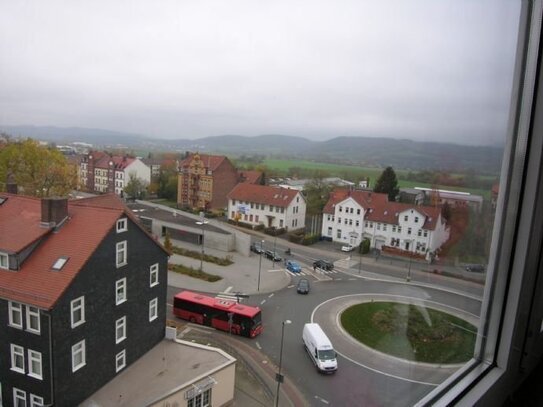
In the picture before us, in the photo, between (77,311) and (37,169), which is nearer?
(37,169)

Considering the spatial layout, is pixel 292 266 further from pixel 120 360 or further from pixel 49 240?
pixel 49 240

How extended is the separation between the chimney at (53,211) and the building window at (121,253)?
0.22 m

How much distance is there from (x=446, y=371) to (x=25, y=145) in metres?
1.43

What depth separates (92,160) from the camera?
48.7 inches

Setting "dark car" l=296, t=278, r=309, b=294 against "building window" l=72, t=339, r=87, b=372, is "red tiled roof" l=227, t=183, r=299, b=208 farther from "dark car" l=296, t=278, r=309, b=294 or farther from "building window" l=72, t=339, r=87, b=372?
"building window" l=72, t=339, r=87, b=372

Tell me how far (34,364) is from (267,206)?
1.37m

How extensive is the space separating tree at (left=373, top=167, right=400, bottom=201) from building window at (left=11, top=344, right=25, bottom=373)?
4.59 feet

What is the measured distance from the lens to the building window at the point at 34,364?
A: 1102mm

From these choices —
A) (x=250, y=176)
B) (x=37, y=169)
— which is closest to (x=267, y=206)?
(x=250, y=176)

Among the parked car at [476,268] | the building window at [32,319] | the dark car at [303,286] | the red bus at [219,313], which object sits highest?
the parked car at [476,268]

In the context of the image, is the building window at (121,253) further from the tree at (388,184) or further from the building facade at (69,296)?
the tree at (388,184)

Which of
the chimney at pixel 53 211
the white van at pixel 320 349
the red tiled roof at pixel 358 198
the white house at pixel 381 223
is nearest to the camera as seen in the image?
the chimney at pixel 53 211

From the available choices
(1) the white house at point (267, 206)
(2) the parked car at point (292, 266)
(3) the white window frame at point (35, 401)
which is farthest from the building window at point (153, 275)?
(2) the parked car at point (292, 266)

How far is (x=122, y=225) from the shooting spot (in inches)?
56.9
